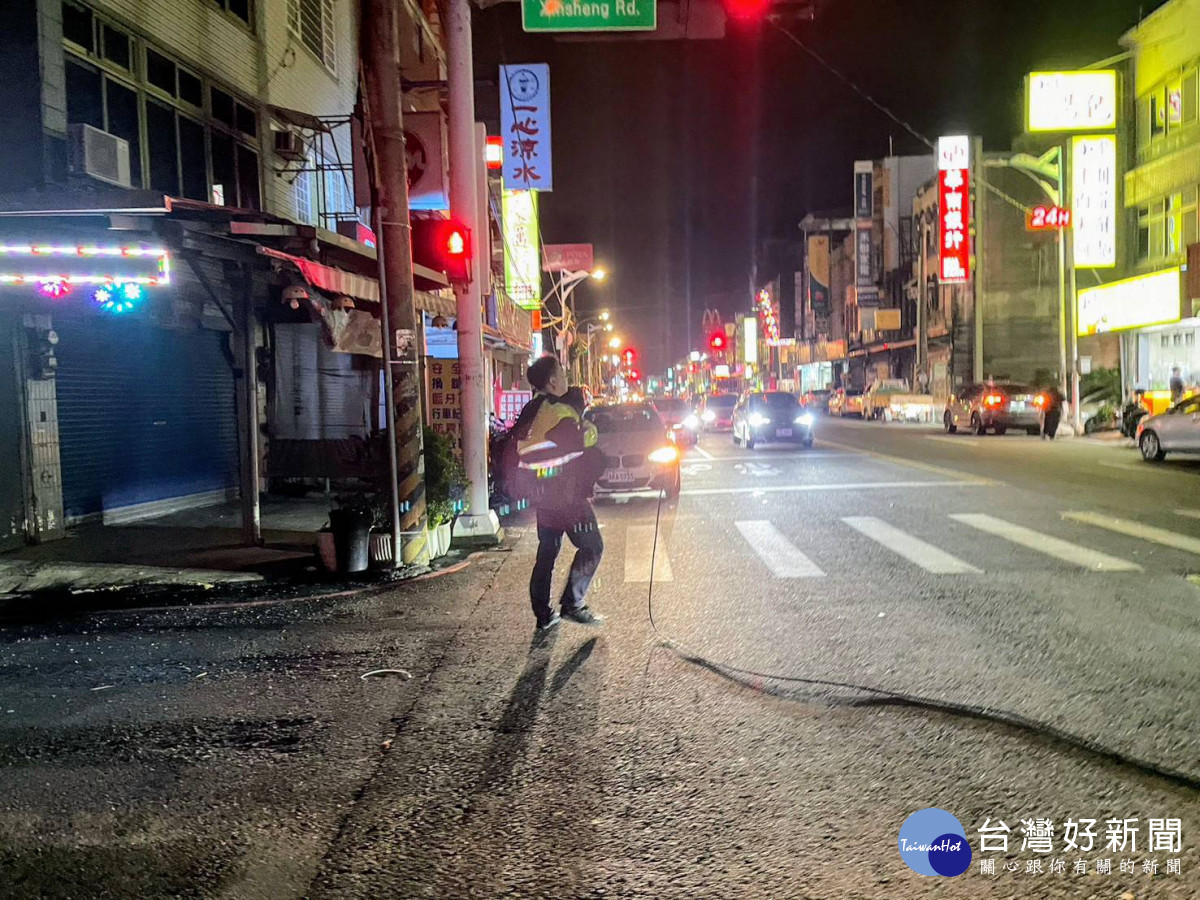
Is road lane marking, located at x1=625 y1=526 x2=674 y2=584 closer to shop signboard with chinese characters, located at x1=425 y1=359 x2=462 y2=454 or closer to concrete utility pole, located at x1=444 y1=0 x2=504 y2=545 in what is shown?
concrete utility pole, located at x1=444 y1=0 x2=504 y2=545

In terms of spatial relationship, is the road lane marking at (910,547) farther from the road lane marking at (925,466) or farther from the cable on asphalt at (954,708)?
the road lane marking at (925,466)

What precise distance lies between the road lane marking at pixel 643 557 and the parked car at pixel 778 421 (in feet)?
44.3

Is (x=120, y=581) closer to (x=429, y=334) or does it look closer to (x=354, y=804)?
(x=354, y=804)

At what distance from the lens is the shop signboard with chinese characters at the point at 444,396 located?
1321 centimetres

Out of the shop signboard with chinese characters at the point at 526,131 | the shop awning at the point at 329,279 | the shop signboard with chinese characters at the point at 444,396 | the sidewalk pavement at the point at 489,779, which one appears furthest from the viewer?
the shop signboard with chinese characters at the point at 526,131

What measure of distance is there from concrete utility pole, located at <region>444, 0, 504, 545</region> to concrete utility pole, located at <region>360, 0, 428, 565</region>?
1210 millimetres

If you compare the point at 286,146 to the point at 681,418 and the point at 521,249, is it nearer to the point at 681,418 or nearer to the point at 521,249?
the point at 521,249

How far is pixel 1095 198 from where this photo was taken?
99.2 ft

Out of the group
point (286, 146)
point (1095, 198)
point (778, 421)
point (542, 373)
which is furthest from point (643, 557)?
point (1095, 198)

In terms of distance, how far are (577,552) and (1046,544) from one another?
18.6 feet

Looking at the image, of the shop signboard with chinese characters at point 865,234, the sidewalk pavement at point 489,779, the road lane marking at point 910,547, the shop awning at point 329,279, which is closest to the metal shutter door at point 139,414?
the shop awning at point 329,279

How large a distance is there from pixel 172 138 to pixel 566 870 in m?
12.8

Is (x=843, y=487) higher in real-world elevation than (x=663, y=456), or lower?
lower

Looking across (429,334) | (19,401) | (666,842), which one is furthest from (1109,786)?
(429,334)
